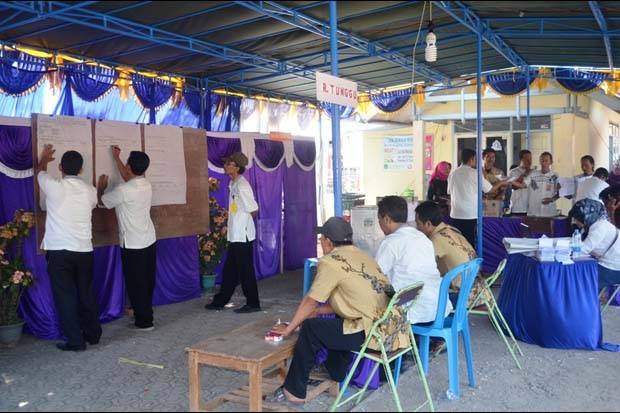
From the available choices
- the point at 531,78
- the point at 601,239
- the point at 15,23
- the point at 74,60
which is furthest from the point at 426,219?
the point at 531,78

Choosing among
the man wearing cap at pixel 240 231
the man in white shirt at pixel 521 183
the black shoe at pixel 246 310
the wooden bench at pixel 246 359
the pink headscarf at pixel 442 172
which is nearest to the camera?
the wooden bench at pixel 246 359

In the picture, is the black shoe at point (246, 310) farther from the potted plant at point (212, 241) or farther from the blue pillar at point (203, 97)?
the blue pillar at point (203, 97)

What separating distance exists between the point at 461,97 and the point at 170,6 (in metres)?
10.2

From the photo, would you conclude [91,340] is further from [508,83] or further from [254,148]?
[508,83]

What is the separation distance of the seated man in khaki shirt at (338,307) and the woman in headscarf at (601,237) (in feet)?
8.14

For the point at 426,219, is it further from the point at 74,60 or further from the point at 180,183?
the point at 74,60

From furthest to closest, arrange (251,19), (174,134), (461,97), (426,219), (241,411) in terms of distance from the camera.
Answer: (461,97) < (174,134) < (251,19) < (426,219) < (241,411)

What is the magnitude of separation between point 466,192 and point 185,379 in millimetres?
4290

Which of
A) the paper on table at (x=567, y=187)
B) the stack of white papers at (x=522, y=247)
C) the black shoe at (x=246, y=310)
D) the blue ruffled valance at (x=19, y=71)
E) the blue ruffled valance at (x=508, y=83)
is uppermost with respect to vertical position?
the blue ruffled valance at (x=508, y=83)

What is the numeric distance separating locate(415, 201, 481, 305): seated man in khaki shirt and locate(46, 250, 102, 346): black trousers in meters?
2.66

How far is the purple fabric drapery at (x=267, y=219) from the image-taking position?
7.74 meters

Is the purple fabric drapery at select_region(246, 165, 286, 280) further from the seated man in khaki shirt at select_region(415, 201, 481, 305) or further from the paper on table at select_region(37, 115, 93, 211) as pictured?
the seated man in khaki shirt at select_region(415, 201, 481, 305)

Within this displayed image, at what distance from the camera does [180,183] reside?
6320 millimetres

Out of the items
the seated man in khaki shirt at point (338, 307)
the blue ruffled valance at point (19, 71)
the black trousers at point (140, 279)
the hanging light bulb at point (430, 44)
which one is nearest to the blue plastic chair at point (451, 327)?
the seated man in khaki shirt at point (338, 307)
